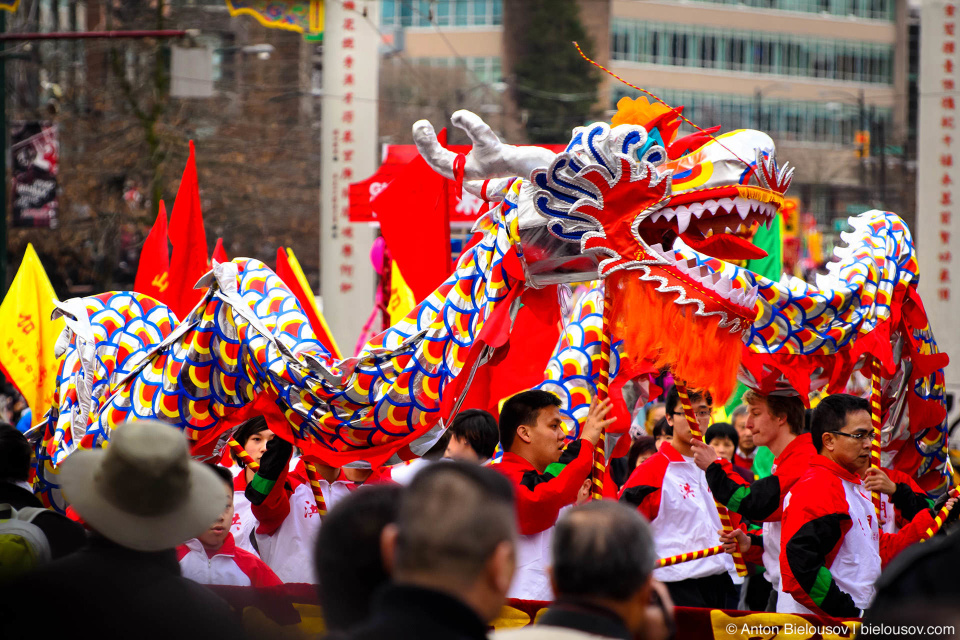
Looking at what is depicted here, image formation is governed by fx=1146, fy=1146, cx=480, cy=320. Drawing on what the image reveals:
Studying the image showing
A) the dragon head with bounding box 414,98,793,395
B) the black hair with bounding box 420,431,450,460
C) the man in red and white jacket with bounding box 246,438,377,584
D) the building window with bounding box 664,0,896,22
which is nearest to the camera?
the dragon head with bounding box 414,98,793,395

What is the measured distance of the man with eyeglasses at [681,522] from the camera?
4.88 metres

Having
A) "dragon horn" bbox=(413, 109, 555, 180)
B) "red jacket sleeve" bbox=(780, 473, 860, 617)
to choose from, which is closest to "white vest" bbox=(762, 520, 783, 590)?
"red jacket sleeve" bbox=(780, 473, 860, 617)

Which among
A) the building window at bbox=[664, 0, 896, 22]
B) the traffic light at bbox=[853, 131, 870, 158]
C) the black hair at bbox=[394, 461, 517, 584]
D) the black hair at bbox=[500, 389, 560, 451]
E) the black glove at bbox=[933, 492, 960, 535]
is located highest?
the building window at bbox=[664, 0, 896, 22]

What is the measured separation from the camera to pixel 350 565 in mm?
2277

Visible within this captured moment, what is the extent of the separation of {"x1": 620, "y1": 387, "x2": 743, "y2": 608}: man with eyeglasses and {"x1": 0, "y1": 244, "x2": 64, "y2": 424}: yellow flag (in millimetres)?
3333

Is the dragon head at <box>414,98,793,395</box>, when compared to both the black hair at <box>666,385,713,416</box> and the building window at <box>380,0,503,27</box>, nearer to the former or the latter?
the black hair at <box>666,385,713,416</box>

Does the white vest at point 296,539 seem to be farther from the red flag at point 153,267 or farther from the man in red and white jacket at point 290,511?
the red flag at point 153,267

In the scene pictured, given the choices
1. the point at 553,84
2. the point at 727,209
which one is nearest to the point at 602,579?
the point at 727,209

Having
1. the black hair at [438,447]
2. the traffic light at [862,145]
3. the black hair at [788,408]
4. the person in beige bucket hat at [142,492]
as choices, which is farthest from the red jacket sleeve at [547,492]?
the traffic light at [862,145]

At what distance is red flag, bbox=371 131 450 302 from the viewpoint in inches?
199

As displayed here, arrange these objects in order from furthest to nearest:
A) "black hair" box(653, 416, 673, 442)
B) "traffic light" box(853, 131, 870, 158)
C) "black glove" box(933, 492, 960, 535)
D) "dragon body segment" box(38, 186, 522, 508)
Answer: "traffic light" box(853, 131, 870, 158) < "black hair" box(653, 416, 673, 442) < "black glove" box(933, 492, 960, 535) < "dragon body segment" box(38, 186, 522, 508)

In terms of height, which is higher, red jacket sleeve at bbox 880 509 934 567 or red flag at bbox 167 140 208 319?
red flag at bbox 167 140 208 319

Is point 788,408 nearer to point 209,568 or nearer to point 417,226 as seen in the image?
point 417,226

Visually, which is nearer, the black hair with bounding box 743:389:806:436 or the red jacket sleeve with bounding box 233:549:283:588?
the red jacket sleeve with bounding box 233:549:283:588
